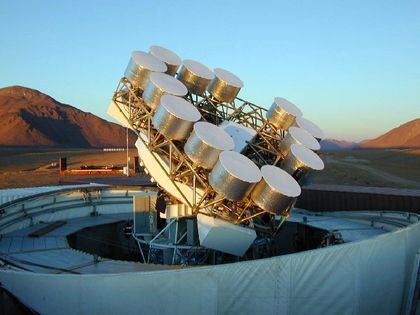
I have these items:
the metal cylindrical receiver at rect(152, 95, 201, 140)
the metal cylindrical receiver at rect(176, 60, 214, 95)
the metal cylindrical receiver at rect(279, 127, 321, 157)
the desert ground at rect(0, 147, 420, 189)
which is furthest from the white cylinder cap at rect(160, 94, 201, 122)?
the desert ground at rect(0, 147, 420, 189)

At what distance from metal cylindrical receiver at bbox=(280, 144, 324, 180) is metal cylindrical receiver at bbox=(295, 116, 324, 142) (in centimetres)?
256

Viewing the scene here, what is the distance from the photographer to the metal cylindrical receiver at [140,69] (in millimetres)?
16844

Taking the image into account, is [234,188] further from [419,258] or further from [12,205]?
[12,205]

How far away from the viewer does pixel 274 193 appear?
14.1 metres

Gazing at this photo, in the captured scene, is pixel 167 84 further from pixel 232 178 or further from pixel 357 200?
pixel 357 200

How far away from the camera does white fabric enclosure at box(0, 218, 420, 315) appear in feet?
36.1

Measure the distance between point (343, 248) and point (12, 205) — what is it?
599 inches

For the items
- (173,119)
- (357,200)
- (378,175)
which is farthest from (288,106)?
(378,175)

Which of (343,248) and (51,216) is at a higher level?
(343,248)

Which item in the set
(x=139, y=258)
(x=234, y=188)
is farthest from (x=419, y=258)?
(x=139, y=258)

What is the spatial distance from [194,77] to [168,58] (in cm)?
151

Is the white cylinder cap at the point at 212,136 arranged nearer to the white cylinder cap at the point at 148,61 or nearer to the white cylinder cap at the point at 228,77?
the white cylinder cap at the point at 148,61

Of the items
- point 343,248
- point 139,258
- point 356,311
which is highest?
point 343,248

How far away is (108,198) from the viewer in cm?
2586
